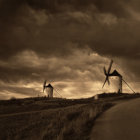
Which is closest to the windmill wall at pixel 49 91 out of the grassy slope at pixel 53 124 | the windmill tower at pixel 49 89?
the windmill tower at pixel 49 89

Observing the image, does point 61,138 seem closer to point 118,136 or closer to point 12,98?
point 118,136

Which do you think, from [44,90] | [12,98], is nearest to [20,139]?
[12,98]

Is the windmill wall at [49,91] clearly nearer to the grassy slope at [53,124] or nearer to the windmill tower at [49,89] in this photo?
the windmill tower at [49,89]

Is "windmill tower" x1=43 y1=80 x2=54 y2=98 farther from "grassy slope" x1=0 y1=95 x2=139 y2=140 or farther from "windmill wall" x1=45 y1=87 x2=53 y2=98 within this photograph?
"grassy slope" x1=0 y1=95 x2=139 y2=140

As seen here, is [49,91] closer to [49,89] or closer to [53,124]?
[49,89]

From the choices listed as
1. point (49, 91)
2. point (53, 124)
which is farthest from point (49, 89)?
point (53, 124)

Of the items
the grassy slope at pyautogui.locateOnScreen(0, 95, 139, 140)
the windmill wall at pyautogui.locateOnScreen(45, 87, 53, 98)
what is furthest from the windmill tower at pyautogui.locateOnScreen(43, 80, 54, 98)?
the grassy slope at pyautogui.locateOnScreen(0, 95, 139, 140)

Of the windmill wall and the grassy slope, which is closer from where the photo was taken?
the grassy slope

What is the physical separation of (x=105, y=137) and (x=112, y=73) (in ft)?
172

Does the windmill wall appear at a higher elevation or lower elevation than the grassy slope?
higher

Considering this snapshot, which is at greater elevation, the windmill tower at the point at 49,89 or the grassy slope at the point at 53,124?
the windmill tower at the point at 49,89

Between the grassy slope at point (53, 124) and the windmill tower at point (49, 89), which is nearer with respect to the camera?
the grassy slope at point (53, 124)

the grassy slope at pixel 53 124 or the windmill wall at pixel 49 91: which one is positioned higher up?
the windmill wall at pixel 49 91

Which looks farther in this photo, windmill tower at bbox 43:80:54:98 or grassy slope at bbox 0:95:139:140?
windmill tower at bbox 43:80:54:98
